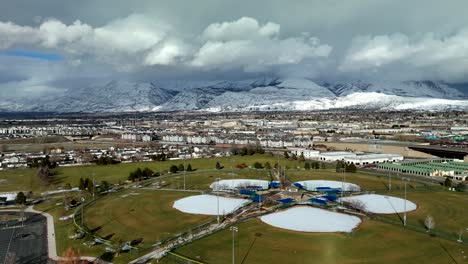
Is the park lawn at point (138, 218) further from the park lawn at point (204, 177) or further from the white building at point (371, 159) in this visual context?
the white building at point (371, 159)

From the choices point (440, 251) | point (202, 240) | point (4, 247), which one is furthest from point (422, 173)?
point (4, 247)

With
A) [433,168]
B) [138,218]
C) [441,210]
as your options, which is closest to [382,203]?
[441,210]

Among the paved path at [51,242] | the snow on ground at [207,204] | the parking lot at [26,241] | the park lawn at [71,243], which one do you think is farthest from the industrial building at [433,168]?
the parking lot at [26,241]

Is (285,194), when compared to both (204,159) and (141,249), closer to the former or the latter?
(141,249)

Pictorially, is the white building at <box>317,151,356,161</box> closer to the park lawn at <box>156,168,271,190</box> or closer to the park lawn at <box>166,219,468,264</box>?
the park lawn at <box>156,168,271,190</box>

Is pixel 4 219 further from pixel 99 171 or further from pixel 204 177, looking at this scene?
pixel 204 177

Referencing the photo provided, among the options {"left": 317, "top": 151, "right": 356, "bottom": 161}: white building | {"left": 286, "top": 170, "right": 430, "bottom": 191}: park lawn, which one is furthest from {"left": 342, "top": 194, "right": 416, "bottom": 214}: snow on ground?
{"left": 317, "top": 151, "right": 356, "bottom": 161}: white building
